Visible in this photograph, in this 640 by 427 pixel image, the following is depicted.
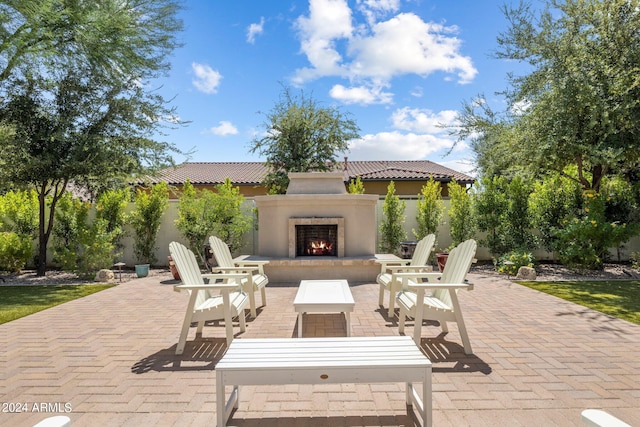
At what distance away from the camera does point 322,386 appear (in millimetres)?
3068

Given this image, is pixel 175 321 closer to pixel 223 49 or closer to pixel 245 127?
pixel 223 49

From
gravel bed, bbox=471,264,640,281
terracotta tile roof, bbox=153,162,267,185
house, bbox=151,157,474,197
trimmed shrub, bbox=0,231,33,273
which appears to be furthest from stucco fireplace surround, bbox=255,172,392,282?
terracotta tile roof, bbox=153,162,267,185

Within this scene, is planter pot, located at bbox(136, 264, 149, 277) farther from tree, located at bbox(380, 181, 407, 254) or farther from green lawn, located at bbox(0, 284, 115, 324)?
tree, located at bbox(380, 181, 407, 254)

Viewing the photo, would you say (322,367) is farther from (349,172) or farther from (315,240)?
(349,172)

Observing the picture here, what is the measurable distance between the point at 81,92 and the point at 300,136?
7124 mm

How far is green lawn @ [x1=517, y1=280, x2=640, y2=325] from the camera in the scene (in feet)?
18.0

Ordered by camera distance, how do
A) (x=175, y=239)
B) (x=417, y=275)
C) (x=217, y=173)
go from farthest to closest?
(x=217, y=173) → (x=175, y=239) → (x=417, y=275)

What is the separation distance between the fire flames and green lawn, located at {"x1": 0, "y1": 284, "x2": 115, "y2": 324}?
15.8 ft

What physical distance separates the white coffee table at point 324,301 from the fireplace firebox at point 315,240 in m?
3.61

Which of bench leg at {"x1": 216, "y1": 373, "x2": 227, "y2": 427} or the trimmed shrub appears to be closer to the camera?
bench leg at {"x1": 216, "y1": 373, "x2": 227, "y2": 427}

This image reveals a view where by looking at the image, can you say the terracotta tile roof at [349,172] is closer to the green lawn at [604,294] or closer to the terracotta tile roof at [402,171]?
the terracotta tile roof at [402,171]

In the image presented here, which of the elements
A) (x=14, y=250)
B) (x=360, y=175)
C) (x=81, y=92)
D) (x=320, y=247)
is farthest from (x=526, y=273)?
(x=14, y=250)

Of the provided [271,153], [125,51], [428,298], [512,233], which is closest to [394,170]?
[271,153]

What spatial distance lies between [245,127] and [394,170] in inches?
339
